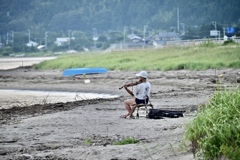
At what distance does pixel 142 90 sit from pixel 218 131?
6.75 metres

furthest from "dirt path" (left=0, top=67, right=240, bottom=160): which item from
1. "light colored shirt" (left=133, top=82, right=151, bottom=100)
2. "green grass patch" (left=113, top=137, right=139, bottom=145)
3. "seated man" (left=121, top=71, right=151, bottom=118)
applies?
"light colored shirt" (left=133, top=82, right=151, bottom=100)

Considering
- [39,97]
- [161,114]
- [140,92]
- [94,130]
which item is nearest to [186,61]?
[39,97]

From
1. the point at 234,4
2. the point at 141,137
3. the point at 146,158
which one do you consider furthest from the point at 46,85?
the point at 234,4

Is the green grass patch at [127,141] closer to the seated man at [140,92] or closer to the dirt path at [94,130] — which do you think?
the dirt path at [94,130]

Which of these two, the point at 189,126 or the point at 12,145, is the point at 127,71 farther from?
the point at 189,126

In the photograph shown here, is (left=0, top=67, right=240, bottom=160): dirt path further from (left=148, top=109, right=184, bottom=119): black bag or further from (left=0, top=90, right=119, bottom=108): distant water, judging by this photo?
(left=0, top=90, right=119, bottom=108): distant water

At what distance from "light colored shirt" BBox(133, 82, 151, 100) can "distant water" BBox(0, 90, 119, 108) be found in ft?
26.4

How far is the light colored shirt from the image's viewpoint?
15.1 m

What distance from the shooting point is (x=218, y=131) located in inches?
335

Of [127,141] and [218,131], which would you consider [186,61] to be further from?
[218,131]

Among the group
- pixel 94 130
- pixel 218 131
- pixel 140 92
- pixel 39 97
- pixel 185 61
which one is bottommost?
pixel 39 97

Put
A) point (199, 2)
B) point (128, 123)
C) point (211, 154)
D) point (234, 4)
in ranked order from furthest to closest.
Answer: point (199, 2), point (234, 4), point (128, 123), point (211, 154)

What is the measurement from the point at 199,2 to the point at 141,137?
180348mm

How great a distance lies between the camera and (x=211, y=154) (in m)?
8.51
